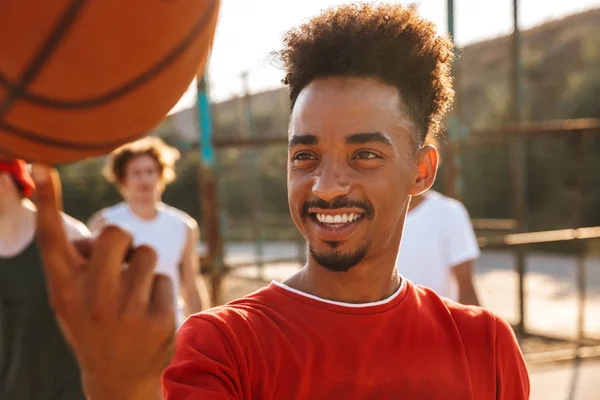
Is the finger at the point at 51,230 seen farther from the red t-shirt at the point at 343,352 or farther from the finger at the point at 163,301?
the red t-shirt at the point at 343,352

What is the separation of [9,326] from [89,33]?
215cm

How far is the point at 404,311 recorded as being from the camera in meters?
1.67

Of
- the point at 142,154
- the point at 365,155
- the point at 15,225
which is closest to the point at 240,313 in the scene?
the point at 365,155

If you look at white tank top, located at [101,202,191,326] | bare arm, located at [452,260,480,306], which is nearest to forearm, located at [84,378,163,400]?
bare arm, located at [452,260,480,306]

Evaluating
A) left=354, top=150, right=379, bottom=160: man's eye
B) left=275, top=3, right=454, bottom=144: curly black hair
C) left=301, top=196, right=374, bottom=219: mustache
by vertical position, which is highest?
left=275, top=3, right=454, bottom=144: curly black hair

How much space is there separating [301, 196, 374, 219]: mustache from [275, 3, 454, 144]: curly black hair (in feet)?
0.89

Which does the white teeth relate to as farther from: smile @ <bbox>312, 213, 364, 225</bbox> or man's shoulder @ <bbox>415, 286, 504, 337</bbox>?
man's shoulder @ <bbox>415, 286, 504, 337</bbox>

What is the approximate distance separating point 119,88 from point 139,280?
28 centimetres

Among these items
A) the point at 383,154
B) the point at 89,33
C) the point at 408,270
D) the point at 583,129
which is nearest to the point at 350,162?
the point at 383,154

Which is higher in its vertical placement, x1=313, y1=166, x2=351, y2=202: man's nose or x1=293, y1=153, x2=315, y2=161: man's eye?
x1=293, y1=153, x2=315, y2=161: man's eye

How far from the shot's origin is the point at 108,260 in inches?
39.8

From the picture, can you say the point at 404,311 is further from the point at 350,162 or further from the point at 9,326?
the point at 9,326

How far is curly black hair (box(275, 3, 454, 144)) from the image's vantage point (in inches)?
67.2

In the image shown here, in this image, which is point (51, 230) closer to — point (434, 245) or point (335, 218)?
point (335, 218)
